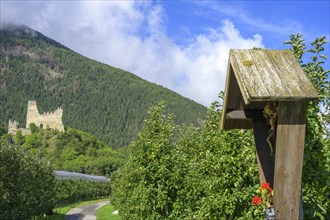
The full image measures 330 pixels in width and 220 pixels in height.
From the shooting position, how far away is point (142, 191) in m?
14.5

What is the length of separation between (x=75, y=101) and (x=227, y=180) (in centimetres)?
19276

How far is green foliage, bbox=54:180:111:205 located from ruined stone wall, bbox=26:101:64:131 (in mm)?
52862

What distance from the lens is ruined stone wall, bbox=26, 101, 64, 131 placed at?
141 m

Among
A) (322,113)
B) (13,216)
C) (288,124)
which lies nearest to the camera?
(288,124)

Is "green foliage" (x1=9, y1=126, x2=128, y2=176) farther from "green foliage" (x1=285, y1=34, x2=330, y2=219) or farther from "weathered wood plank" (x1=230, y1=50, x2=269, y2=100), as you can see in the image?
"weathered wood plank" (x1=230, y1=50, x2=269, y2=100)

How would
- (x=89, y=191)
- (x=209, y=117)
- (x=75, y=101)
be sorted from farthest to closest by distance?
1. (x=75, y=101)
2. (x=89, y=191)
3. (x=209, y=117)

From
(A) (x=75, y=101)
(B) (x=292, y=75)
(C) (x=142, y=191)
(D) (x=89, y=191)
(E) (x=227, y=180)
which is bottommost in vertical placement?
(D) (x=89, y=191)

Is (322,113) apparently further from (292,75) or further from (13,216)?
(13,216)

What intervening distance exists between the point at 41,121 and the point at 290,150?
494 ft

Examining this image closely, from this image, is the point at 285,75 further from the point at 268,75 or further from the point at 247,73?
the point at 247,73

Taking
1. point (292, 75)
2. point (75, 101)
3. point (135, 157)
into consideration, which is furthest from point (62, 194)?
point (75, 101)

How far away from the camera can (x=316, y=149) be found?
5.59 metres

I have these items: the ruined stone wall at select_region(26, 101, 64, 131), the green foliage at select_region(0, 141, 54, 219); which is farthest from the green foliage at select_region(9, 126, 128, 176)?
the green foliage at select_region(0, 141, 54, 219)

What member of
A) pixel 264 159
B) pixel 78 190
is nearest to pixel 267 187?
pixel 264 159
